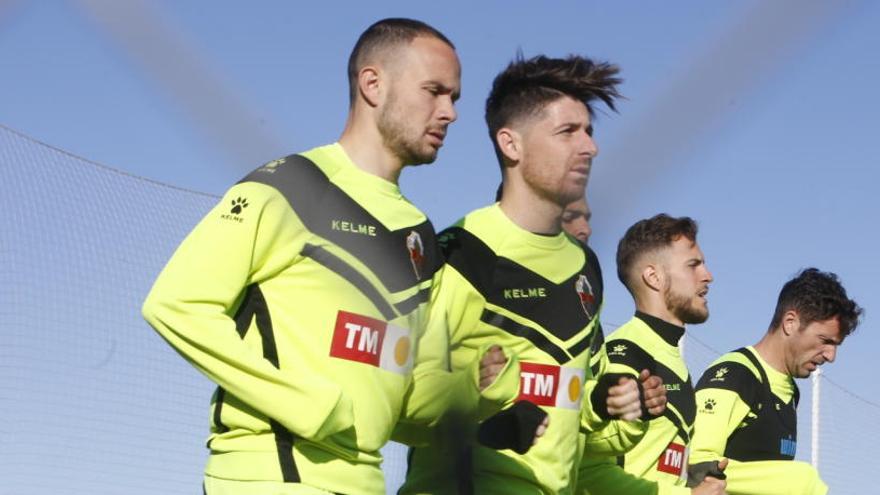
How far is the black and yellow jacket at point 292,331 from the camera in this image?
9.78 ft

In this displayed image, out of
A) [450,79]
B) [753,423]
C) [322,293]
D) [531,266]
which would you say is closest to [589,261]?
[531,266]

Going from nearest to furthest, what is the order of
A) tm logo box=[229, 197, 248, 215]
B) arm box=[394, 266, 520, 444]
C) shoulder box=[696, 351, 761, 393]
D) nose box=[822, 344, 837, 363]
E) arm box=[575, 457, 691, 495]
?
tm logo box=[229, 197, 248, 215]
arm box=[394, 266, 520, 444]
arm box=[575, 457, 691, 495]
shoulder box=[696, 351, 761, 393]
nose box=[822, 344, 837, 363]

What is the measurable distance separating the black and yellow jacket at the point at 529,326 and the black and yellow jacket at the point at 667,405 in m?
0.84

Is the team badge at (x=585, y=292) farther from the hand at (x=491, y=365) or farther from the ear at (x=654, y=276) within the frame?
the ear at (x=654, y=276)

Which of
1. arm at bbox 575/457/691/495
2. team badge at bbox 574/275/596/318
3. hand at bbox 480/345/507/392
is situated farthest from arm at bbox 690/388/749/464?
hand at bbox 480/345/507/392

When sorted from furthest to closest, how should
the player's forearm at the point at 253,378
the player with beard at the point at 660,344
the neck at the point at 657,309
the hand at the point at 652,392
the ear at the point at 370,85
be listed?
the neck at the point at 657,309 < the player with beard at the point at 660,344 < the hand at the point at 652,392 < the ear at the point at 370,85 < the player's forearm at the point at 253,378

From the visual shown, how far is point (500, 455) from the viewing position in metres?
4.05

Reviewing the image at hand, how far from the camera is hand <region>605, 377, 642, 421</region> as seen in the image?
4.00 metres

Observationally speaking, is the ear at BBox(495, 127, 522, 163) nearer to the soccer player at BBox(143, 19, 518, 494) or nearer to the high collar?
the soccer player at BBox(143, 19, 518, 494)

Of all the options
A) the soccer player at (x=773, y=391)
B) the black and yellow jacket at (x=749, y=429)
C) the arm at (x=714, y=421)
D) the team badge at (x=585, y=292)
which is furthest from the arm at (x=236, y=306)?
the black and yellow jacket at (x=749, y=429)

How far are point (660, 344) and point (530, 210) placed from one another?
1.59m

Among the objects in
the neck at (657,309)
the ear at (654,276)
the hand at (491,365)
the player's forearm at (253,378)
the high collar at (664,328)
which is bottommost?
the player's forearm at (253,378)

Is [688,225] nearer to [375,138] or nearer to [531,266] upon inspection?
[531,266]

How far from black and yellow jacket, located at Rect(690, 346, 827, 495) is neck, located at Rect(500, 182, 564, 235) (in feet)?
7.34
